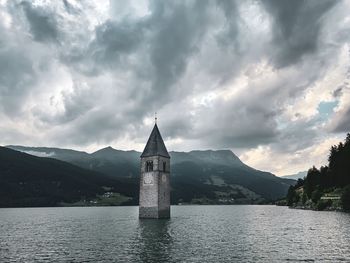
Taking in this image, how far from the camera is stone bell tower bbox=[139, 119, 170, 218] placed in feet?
270

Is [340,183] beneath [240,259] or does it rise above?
above

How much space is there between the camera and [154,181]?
82688 mm

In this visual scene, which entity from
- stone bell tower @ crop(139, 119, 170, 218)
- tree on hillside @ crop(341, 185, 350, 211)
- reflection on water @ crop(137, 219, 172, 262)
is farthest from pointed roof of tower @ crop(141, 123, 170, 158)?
tree on hillside @ crop(341, 185, 350, 211)

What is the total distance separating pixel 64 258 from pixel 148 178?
1929 inches

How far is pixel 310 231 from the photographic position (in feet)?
182

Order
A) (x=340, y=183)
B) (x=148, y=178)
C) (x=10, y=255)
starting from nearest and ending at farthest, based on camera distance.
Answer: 1. (x=10, y=255)
2. (x=148, y=178)
3. (x=340, y=183)

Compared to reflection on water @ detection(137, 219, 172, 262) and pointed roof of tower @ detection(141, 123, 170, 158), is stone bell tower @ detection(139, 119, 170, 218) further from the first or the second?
reflection on water @ detection(137, 219, 172, 262)

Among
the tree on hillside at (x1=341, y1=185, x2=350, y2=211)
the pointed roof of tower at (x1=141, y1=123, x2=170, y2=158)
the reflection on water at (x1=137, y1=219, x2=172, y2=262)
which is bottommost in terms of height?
the reflection on water at (x1=137, y1=219, x2=172, y2=262)

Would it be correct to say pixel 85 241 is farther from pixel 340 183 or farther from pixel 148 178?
pixel 340 183

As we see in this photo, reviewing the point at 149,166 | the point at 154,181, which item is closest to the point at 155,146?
the point at 149,166

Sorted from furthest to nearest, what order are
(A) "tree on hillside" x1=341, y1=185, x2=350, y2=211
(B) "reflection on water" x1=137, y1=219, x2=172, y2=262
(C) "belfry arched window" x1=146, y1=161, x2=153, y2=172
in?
(A) "tree on hillside" x1=341, y1=185, x2=350, y2=211, (C) "belfry arched window" x1=146, y1=161, x2=153, y2=172, (B) "reflection on water" x1=137, y1=219, x2=172, y2=262

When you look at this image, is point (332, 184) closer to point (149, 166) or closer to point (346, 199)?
point (346, 199)

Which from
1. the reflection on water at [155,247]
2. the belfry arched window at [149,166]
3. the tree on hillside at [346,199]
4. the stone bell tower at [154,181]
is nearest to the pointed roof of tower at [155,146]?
the stone bell tower at [154,181]

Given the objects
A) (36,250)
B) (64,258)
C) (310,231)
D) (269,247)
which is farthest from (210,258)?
(310,231)
